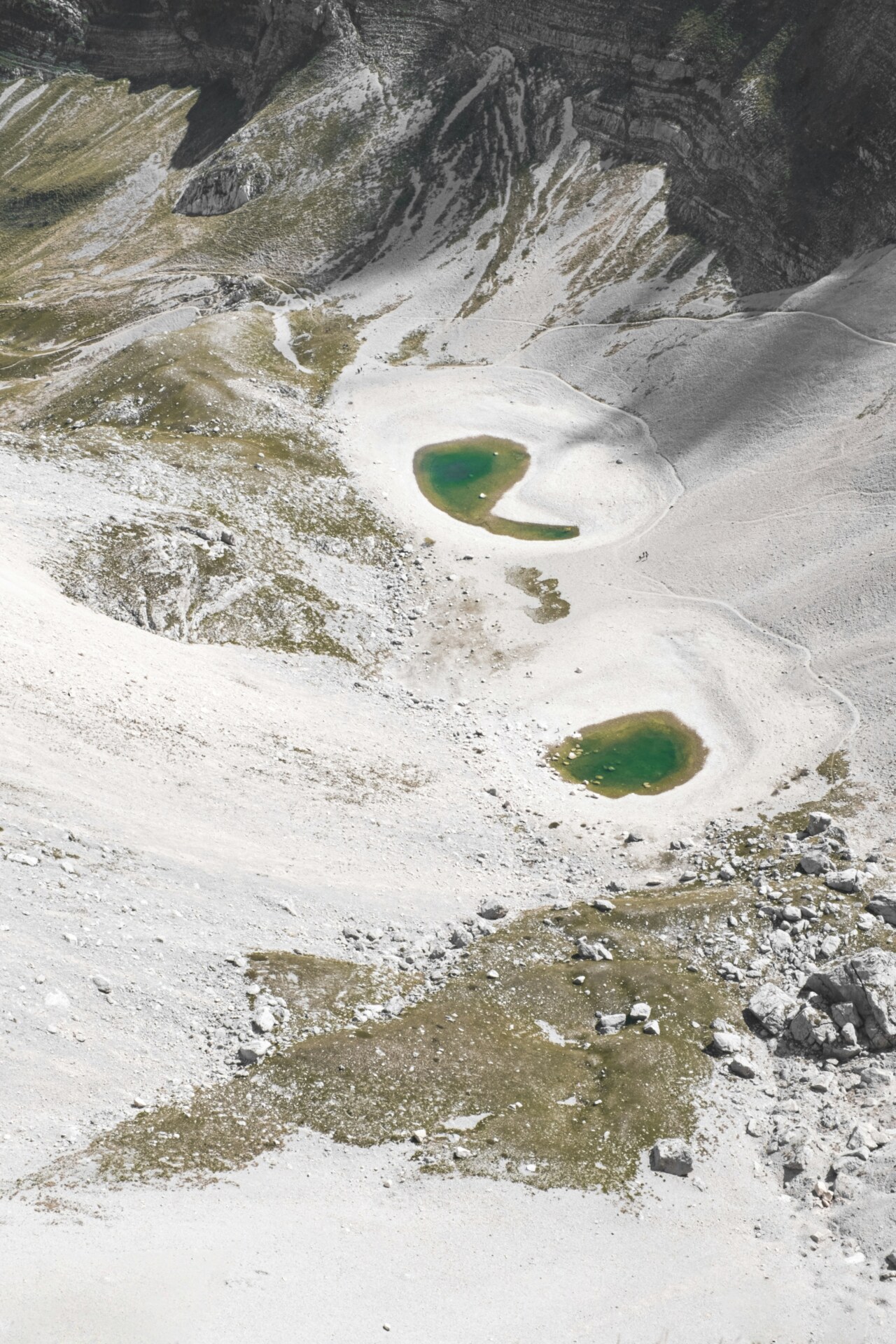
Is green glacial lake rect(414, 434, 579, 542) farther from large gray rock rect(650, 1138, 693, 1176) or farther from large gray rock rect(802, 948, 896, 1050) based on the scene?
large gray rock rect(650, 1138, 693, 1176)

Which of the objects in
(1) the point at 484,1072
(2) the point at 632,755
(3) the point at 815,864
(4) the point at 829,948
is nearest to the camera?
(1) the point at 484,1072

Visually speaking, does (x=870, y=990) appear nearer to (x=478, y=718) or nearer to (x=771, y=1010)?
(x=771, y=1010)

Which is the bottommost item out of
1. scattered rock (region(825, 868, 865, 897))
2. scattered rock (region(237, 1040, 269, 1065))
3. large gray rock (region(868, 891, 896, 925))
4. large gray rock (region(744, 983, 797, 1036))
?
scattered rock (region(237, 1040, 269, 1065))

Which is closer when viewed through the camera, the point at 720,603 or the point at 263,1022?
the point at 263,1022

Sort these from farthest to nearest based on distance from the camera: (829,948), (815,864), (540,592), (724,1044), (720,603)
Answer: (540,592) < (720,603) < (815,864) < (829,948) < (724,1044)

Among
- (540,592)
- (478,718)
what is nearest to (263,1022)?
(478,718)

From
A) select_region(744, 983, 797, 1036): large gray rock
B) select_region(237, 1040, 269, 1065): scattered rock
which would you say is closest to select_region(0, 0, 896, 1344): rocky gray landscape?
select_region(237, 1040, 269, 1065): scattered rock

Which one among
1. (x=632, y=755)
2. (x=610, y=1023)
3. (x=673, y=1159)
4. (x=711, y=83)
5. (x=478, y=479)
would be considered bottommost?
(x=632, y=755)

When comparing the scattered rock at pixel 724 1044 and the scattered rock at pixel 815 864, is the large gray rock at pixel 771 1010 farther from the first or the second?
the scattered rock at pixel 815 864
